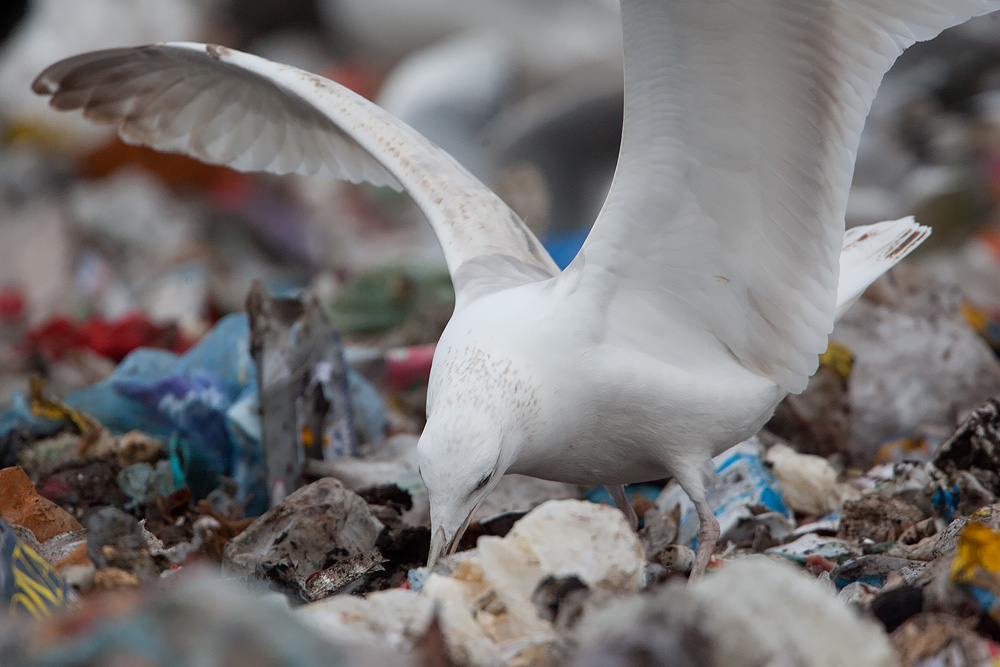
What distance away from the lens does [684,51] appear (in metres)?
2.03

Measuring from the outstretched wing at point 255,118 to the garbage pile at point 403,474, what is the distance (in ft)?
1.75

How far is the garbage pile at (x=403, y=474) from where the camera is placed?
1.53 m

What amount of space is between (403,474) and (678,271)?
3.67 ft

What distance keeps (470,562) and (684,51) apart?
107 cm

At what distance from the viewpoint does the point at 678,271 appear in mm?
2398

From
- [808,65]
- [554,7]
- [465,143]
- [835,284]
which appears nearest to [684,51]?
[808,65]

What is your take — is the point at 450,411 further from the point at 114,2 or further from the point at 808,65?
the point at 114,2

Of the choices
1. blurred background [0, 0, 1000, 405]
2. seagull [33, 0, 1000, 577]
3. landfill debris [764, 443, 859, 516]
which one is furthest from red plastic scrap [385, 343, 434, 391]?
landfill debris [764, 443, 859, 516]

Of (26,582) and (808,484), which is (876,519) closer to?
(808,484)

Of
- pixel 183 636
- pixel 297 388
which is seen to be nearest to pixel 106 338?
pixel 297 388

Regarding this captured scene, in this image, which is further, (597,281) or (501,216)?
(501,216)

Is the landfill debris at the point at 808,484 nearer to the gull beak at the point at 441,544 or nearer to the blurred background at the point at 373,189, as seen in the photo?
the gull beak at the point at 441,544

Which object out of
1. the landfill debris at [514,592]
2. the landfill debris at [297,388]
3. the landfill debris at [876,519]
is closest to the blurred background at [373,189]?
the landfill debris at [297,388]

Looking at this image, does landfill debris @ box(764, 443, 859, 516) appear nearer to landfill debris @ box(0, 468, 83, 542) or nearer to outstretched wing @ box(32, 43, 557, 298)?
outstretched wing @ box(32, 43, 557, 298)
